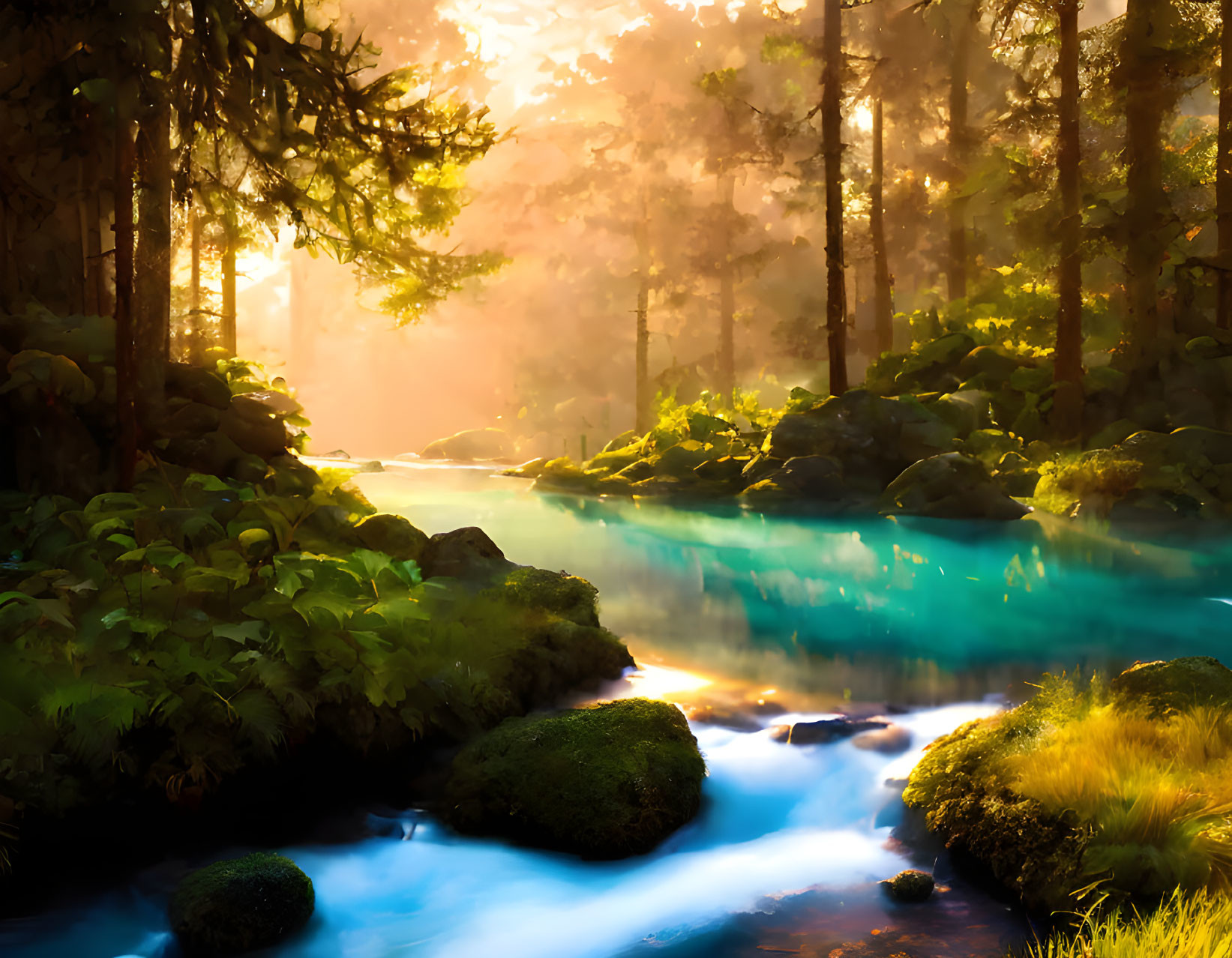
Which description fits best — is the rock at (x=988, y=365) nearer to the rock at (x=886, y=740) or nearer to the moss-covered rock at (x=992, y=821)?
the rock at (x=886, y=740)

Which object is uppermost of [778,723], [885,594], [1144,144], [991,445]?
[1144,144]

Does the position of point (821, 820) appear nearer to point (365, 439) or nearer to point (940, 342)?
point (940, 342)

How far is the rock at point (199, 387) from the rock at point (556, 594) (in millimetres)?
3663

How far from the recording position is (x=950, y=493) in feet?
59.0

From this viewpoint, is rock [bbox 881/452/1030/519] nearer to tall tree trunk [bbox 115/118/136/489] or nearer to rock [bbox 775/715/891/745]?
rock [bbox 775/715/891/745]

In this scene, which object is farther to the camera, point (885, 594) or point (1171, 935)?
point (885, 594)

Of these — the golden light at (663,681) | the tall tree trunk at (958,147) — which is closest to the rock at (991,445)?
the tall tree trunk at (958,147)

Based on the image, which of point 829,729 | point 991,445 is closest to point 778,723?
point 829,729

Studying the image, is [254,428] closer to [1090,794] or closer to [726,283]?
[1090,794]

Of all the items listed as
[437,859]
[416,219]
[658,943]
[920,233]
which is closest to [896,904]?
[658,943]

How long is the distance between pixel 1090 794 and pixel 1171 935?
135 centimetres

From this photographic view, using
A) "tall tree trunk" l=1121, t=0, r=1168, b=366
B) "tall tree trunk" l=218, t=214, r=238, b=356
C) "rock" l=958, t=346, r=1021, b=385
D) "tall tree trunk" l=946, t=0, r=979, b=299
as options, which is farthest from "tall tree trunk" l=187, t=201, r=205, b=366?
"tall tree trunk" l=946, t=0, r=979, b=299

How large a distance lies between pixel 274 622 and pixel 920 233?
3835cm

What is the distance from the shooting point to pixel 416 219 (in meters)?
Result: 13.2
